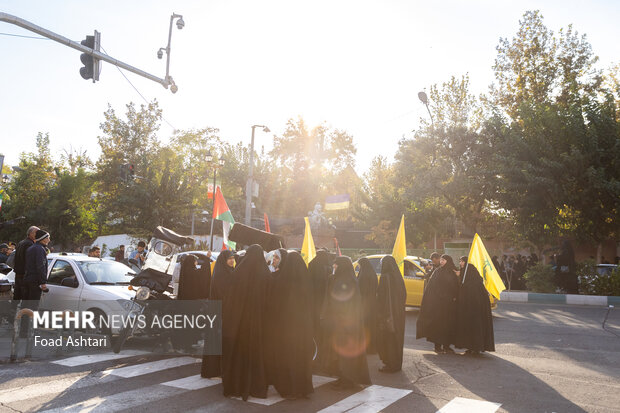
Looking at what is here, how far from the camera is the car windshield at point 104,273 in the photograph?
9.77m

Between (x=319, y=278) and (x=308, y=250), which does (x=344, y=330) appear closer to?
(x=319, y=278)

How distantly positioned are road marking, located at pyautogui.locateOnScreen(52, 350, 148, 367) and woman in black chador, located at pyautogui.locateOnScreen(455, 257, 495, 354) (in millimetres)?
5580

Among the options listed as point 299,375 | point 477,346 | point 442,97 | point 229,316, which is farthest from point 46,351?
point 442,97

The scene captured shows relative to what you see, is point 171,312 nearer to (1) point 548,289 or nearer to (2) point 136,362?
(2) point 136,362

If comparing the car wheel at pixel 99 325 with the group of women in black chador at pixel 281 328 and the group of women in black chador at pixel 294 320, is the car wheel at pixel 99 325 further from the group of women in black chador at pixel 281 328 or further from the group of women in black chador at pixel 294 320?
the group of women in black chador at pixel 281 328

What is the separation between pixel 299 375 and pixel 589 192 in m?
18.3

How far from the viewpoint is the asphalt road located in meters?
5.55

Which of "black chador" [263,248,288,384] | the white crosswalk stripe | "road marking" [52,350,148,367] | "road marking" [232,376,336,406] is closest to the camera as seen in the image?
the white crosswalk stripe

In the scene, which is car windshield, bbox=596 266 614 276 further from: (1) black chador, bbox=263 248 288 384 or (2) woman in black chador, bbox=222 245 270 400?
(2) woman in black chador, bbox=222 245 270 400

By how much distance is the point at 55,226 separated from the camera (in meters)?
33.7

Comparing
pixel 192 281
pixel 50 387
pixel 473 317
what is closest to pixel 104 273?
pixel 192 281

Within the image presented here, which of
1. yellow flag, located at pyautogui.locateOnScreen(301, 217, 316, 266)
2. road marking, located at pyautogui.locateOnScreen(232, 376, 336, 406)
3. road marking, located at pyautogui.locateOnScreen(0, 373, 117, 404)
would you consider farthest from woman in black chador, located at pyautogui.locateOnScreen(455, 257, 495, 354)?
road marking, located at pyautogui.locateOnScreen(0, 373, 117, 404)

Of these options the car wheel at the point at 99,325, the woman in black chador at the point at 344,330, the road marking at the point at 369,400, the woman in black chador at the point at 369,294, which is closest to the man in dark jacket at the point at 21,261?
the car wheel at the point at 99,325

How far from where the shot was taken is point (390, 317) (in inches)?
297
